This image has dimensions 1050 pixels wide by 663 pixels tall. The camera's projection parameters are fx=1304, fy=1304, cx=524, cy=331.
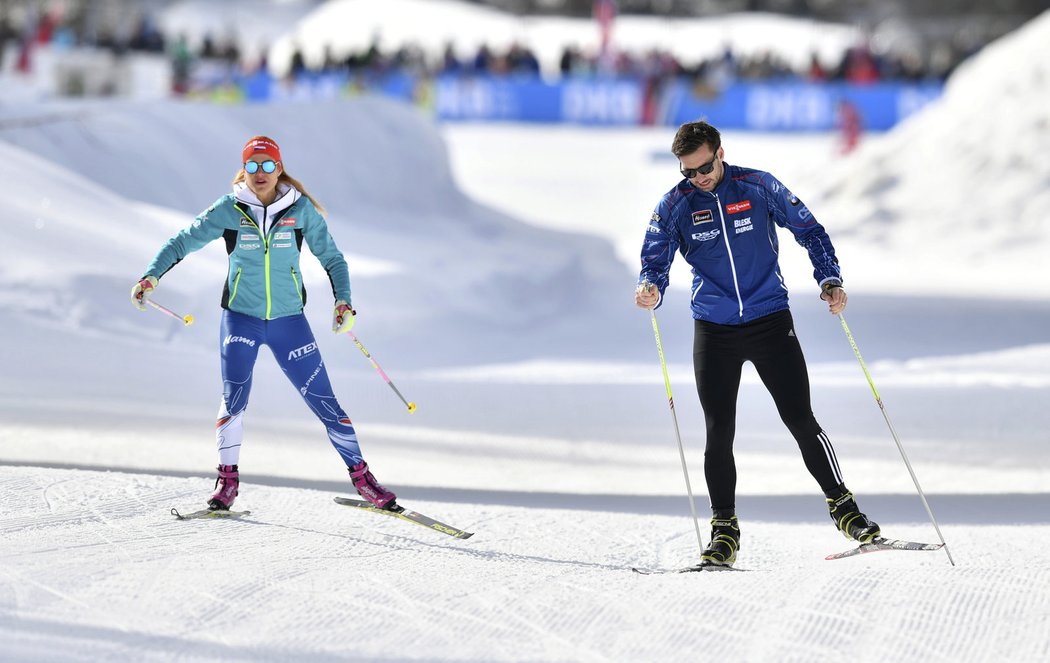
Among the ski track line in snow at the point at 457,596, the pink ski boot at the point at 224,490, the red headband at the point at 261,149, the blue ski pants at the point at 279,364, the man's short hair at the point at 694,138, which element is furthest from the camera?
the pink ski boot at the point at 224,490

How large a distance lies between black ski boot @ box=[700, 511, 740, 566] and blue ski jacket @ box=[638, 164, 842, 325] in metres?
0.73

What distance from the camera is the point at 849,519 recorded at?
4.64 metres

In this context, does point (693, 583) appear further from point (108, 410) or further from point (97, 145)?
point (97, 145)

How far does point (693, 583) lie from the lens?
425cm

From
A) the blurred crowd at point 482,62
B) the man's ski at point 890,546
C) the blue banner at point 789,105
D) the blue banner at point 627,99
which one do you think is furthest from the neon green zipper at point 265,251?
the blue banner at point 789,105

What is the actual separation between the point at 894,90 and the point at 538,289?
1492 centimetres

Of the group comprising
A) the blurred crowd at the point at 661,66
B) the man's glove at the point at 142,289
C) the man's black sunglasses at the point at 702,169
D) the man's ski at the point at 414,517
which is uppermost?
the blurred crowd at the point at 661,66

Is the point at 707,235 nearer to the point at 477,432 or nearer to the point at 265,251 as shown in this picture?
the point at 265,251

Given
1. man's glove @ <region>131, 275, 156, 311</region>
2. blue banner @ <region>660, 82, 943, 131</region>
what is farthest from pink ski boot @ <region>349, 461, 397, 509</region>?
blue banner @ <region>660, 82, 943, 131</region>

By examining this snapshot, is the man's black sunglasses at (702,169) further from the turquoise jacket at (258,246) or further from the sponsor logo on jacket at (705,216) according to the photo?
the turquoise jacket at (258,246)

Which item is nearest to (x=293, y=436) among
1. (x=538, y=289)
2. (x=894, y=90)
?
(x=538, y=289)

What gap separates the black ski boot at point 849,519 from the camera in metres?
4.61

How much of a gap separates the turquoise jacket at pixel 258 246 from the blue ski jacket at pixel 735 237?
4.38ft

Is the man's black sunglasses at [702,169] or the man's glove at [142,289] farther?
the man's glove at [142,289]
